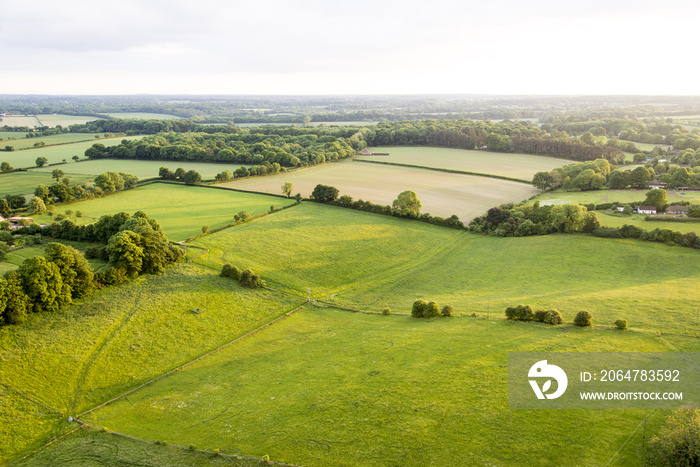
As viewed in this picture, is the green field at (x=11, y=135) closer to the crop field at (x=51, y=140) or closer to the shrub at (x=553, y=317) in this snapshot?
the crop field at (x=51, y=140)

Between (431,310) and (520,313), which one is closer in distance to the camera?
(520,313)

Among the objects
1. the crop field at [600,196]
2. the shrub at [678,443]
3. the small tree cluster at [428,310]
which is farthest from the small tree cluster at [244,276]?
the crop field at [600,196]

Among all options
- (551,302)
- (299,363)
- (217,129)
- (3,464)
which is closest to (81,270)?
(3,464)

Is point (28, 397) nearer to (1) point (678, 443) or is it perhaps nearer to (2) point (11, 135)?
(1) point (678, 443)

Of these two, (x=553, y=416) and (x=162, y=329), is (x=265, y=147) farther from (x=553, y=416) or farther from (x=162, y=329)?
(x=553, y=416)

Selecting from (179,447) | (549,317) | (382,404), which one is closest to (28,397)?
(179,447)

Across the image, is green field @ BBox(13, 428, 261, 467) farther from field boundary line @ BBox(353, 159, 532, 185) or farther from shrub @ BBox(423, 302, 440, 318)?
field boundary line @ BBox(353, 159, 532, 185)
